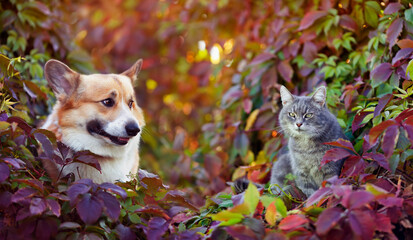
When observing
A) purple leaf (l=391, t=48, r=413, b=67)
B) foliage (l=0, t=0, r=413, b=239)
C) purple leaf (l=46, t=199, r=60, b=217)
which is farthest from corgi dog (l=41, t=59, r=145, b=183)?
purple leaf (l=391, t=48, r=413, b=67)

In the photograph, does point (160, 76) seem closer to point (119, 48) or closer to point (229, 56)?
point (119, 48)

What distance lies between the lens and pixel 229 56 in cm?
499

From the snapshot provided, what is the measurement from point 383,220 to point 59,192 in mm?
1526

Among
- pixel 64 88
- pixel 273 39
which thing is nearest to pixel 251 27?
pixel 273 39

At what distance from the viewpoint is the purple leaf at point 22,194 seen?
200 cm

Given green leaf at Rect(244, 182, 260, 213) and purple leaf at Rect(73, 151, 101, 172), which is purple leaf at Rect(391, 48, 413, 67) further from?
purple leaf at Rect(73, 151, 101, 172)

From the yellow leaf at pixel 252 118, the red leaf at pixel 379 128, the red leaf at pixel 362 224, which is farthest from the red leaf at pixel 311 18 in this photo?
the red leaf at pixel 362 224

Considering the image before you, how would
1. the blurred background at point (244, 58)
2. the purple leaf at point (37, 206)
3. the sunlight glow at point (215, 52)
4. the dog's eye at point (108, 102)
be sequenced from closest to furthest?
the purple leaf at point (37, 206), the dog's eye at point (108, 102), the blurred background at point (244, 58), the sunlight glow at point (215, 52)

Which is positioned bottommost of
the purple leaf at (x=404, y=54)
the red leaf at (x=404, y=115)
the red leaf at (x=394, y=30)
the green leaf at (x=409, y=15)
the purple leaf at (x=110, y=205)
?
the purple leaf at (x=110, y=205)

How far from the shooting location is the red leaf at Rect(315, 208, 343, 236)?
1.86 meters

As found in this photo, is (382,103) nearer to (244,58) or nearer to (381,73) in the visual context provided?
(381,73)

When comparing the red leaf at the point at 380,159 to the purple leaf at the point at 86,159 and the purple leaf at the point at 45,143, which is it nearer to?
the purple leaf at the point at 86,159

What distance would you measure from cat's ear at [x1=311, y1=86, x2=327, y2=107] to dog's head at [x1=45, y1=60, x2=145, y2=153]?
1265mm

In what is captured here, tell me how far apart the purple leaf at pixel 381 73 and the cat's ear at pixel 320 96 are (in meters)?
0.34
